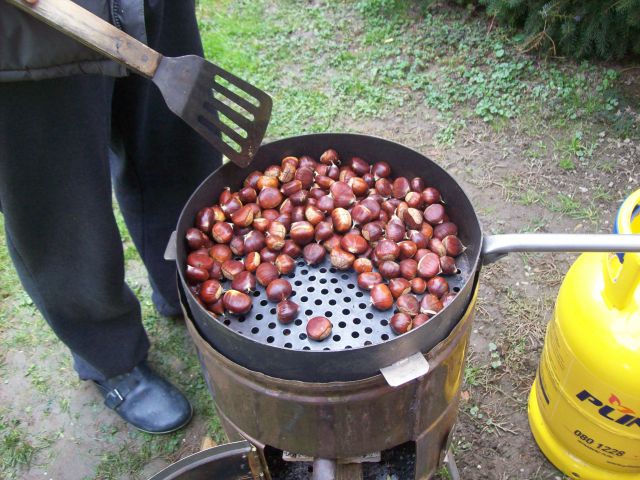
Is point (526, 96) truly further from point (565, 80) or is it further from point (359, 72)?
point (359, 72)

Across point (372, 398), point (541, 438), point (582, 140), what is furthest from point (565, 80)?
point (372, 398)

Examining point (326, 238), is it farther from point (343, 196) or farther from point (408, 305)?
point (408, 305)

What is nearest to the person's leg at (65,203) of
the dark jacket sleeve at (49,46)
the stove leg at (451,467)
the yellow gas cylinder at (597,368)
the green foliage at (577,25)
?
the dark jacket sleeve at (49,46)

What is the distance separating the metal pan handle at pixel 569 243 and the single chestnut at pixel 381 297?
11.0 inches

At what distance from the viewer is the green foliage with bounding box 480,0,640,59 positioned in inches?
134

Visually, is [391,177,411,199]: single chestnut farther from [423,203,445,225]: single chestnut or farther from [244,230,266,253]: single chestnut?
[244,230,266,253]: single chestnut

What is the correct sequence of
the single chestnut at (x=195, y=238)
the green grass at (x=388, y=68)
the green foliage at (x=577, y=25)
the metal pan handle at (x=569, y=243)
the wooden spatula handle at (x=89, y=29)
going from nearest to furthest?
the wooden spatula handle at (x=89, y=29) < the metal pan handle at (x=569, y=243) < the single chestnut at (x=195, y=238) < the green foliage at (x=577, y=25) < the green grass at (x=388, y=68)

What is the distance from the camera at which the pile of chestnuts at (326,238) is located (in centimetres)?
143

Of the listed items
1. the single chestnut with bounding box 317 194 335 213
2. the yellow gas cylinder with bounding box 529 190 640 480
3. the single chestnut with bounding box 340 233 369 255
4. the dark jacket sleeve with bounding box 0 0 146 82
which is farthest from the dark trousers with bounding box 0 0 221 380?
the yellow gas cylinder with bounding box 529 190 640 480

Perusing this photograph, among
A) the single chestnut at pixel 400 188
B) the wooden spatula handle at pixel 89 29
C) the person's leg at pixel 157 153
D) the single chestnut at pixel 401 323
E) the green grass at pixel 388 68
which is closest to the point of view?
the wooden spatula handle at pixel 89 29

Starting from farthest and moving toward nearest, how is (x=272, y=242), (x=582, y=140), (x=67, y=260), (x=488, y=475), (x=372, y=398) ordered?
(x=582, y=140) → (x=488, y=475) → (x=67, y=260) → (x=272, y=242) → (x=372, y=398)

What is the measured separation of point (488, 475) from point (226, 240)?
143cm

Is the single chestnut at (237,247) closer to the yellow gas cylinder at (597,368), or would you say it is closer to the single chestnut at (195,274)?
the single chestnut at (195,274)

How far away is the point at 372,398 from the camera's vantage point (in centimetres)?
125
